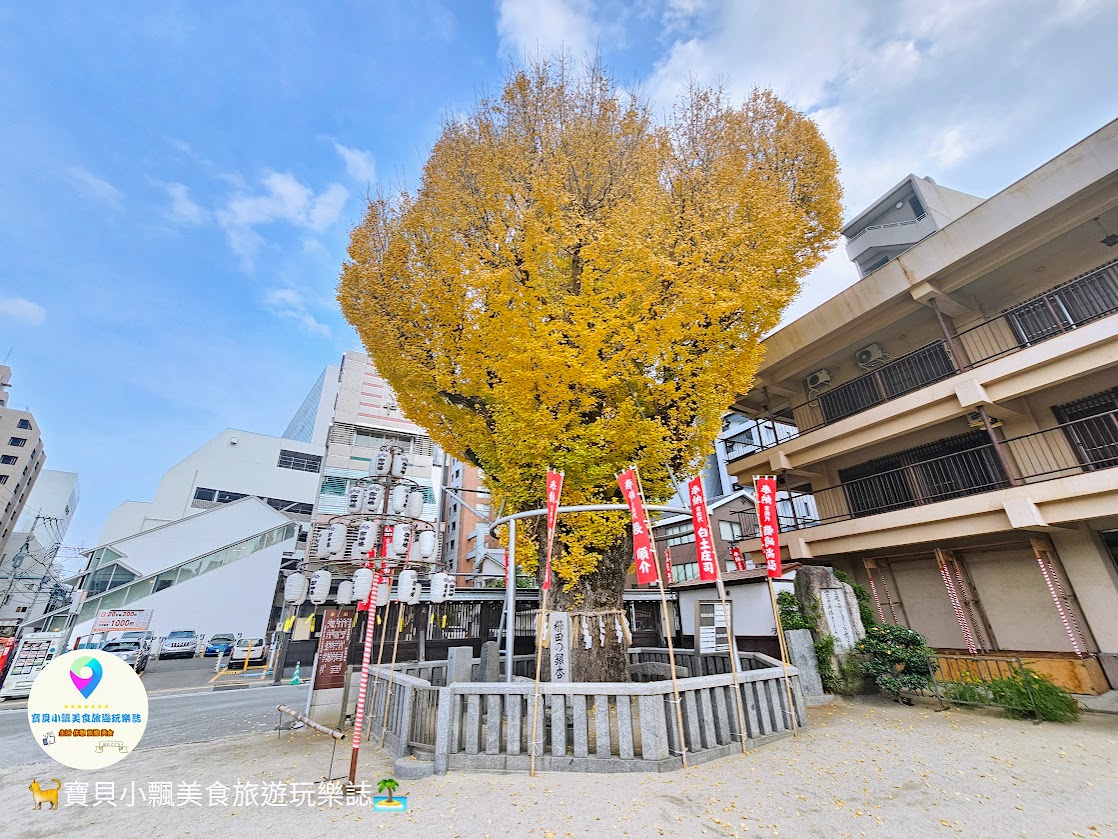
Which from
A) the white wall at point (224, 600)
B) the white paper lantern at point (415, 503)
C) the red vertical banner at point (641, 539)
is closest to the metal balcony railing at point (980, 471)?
the red vertical banner at point (641, 539)

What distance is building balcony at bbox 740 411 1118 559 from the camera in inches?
348

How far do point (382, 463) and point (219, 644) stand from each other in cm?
Result: 2578

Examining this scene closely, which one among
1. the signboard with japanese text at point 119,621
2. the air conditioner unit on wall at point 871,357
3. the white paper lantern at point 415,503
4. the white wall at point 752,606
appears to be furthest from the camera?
the signboard with japanese text at point 119,621

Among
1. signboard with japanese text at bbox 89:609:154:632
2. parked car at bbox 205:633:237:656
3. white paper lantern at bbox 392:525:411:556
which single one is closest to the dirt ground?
white paper lantern at bbox 392:525:411:556

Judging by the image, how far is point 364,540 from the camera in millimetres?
8734

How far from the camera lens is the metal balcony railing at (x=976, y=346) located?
9.55 m

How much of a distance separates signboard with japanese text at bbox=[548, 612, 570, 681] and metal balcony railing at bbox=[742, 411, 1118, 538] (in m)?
5.27

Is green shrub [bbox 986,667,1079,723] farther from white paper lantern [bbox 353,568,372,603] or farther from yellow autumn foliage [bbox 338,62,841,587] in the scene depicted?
white paper lantern [bbox 353,568,372,603]

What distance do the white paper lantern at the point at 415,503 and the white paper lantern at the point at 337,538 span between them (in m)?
1.46

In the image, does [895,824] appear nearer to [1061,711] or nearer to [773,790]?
[773,790]

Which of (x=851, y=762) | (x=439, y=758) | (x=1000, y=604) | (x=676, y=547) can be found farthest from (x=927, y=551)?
(x=676, y=547)

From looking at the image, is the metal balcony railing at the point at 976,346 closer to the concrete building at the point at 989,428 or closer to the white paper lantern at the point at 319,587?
the concrete building at the point at 989,428

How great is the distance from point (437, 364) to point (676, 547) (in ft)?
67.0

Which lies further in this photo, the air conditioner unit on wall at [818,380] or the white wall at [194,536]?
the white wall at [194,536]
